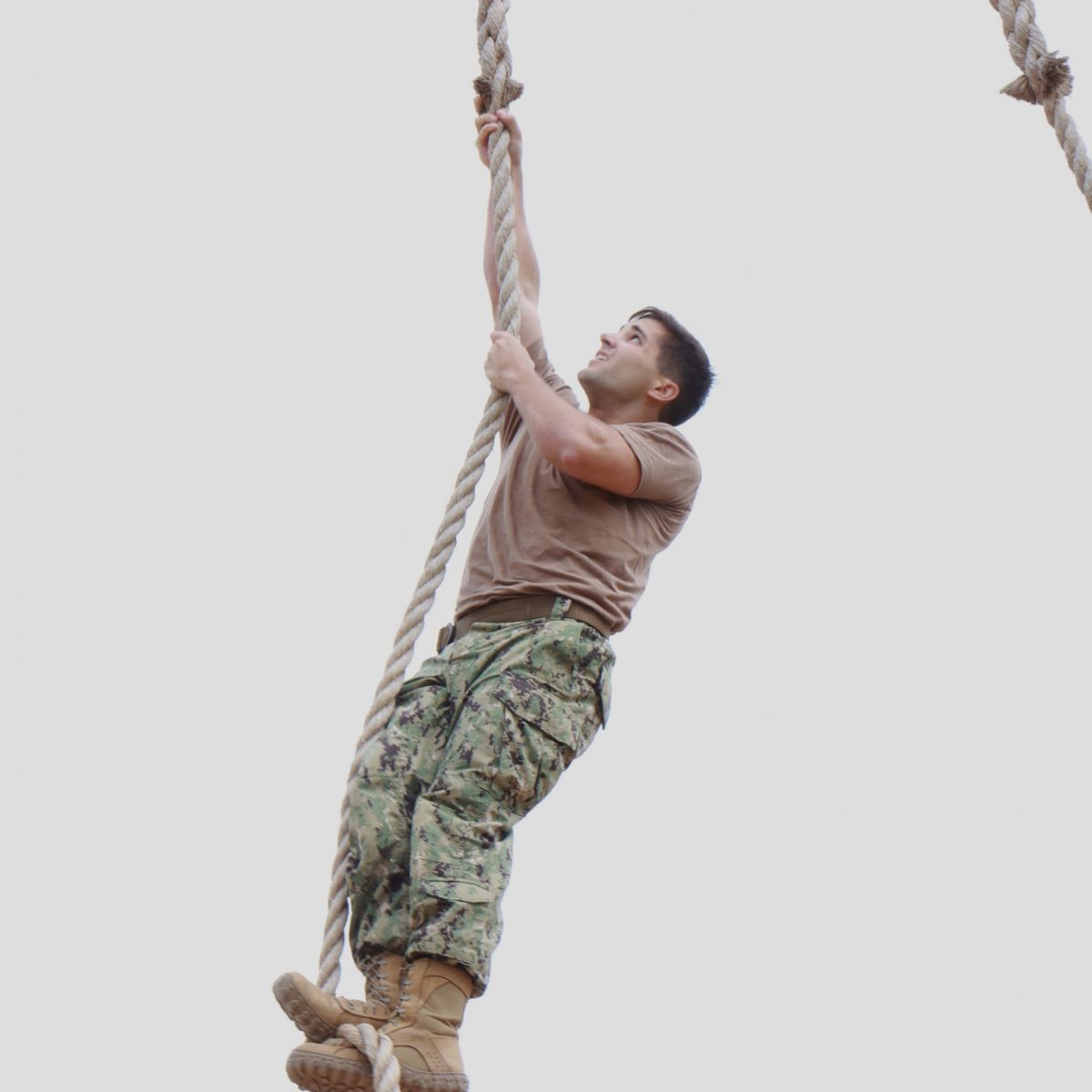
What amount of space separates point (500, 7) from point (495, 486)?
1.13 metres

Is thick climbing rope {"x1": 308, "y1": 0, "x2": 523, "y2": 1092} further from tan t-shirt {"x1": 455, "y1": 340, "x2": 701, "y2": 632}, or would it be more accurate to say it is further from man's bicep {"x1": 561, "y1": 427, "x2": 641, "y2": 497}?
man's bicep {"x1": 561, "y1": 427, "x2": 641, "y2": 497}

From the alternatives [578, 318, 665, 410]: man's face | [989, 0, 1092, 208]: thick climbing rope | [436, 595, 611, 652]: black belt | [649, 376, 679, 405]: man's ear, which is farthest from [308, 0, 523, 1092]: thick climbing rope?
[989, 0, 1092, 208]: thick climbing rope

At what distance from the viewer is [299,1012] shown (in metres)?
3.92

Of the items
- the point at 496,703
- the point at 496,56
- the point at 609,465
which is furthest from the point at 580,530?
the point at 496,56

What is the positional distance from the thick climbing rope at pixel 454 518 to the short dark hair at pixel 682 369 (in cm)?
39

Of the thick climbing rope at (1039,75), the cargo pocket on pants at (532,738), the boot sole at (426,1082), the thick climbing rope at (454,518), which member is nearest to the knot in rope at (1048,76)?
the thick climbing rope at (1039,75)

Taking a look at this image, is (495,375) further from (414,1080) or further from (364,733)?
(414,1080)

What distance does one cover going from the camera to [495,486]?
4500 mm

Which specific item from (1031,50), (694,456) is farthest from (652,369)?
(1031,50)

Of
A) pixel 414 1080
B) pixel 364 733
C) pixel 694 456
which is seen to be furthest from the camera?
pixel 694 456

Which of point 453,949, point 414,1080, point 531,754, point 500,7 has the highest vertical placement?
point 500,7

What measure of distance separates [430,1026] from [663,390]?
5.05 ft

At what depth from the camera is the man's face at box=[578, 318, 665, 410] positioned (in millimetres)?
4648

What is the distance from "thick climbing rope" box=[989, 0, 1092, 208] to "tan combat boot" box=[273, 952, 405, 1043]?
6.65ft
